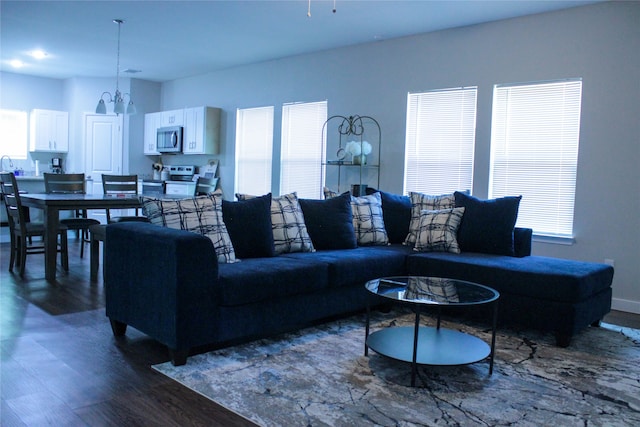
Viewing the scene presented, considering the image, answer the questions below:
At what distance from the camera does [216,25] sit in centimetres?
556

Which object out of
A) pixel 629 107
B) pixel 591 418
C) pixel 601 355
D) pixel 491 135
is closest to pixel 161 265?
pixel 591 418

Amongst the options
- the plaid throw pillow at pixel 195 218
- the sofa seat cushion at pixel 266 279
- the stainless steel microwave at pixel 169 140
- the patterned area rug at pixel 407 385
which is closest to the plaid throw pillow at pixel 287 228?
the sofa seat cushion at pixel 266 279

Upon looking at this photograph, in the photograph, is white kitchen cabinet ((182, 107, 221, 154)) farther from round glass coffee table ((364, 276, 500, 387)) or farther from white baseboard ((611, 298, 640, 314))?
white baseboard ((611, 298, 640, 314))

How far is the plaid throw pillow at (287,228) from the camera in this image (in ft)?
13.1

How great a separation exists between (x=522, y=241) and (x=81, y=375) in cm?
332

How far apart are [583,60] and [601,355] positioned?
2665 mm

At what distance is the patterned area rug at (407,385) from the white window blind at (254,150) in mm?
4288

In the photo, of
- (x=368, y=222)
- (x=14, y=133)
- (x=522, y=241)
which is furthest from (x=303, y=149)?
(x=14, y=133)

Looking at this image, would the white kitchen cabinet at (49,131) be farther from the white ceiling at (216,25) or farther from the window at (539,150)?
the window at (539,150)

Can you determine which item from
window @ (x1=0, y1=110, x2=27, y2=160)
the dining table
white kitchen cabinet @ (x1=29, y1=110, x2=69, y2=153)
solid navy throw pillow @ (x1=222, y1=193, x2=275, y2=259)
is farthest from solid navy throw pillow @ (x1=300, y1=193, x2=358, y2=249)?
window @ (x1=0, y1=110, x2=27, y2=160)

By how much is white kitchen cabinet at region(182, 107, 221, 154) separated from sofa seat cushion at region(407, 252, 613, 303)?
15.3 ft

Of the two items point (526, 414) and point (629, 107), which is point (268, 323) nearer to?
point (526, 414)

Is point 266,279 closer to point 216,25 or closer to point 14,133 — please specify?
point 216,25

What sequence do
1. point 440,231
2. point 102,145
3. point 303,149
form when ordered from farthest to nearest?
point 102,145 < point 303,149 < point 440,231
